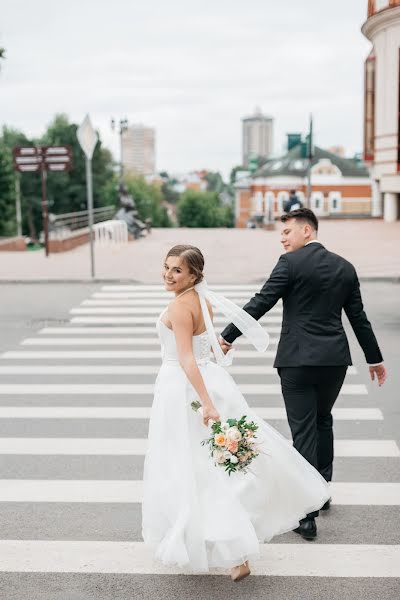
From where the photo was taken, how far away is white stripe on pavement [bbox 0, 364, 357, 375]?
31.0 ft

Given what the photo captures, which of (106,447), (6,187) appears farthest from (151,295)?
(6,187)

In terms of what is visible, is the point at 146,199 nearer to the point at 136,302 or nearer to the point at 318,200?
the point at 318,200

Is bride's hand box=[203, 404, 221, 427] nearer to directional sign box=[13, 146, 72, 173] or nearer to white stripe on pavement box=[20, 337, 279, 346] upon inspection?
white stripe on pavement box=[20, 337, 279, 346]

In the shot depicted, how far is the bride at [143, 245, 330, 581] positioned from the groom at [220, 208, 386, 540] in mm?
474

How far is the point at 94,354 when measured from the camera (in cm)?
1051

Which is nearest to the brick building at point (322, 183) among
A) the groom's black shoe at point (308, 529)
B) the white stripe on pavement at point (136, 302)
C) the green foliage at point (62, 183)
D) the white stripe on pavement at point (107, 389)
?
the green foliage at point (62, 183)

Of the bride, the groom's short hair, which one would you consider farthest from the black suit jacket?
the bride

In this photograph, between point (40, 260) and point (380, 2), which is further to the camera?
point (380, 2)

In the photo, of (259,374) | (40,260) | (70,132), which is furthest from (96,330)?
(70,132)

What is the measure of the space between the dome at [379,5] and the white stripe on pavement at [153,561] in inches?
1374

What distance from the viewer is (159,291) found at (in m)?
16.6

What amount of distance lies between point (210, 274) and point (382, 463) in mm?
12806

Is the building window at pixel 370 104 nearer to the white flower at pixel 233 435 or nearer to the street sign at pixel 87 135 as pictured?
the street sign at pixel 87 135

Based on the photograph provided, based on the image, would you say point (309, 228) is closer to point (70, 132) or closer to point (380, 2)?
point (380, 2)
